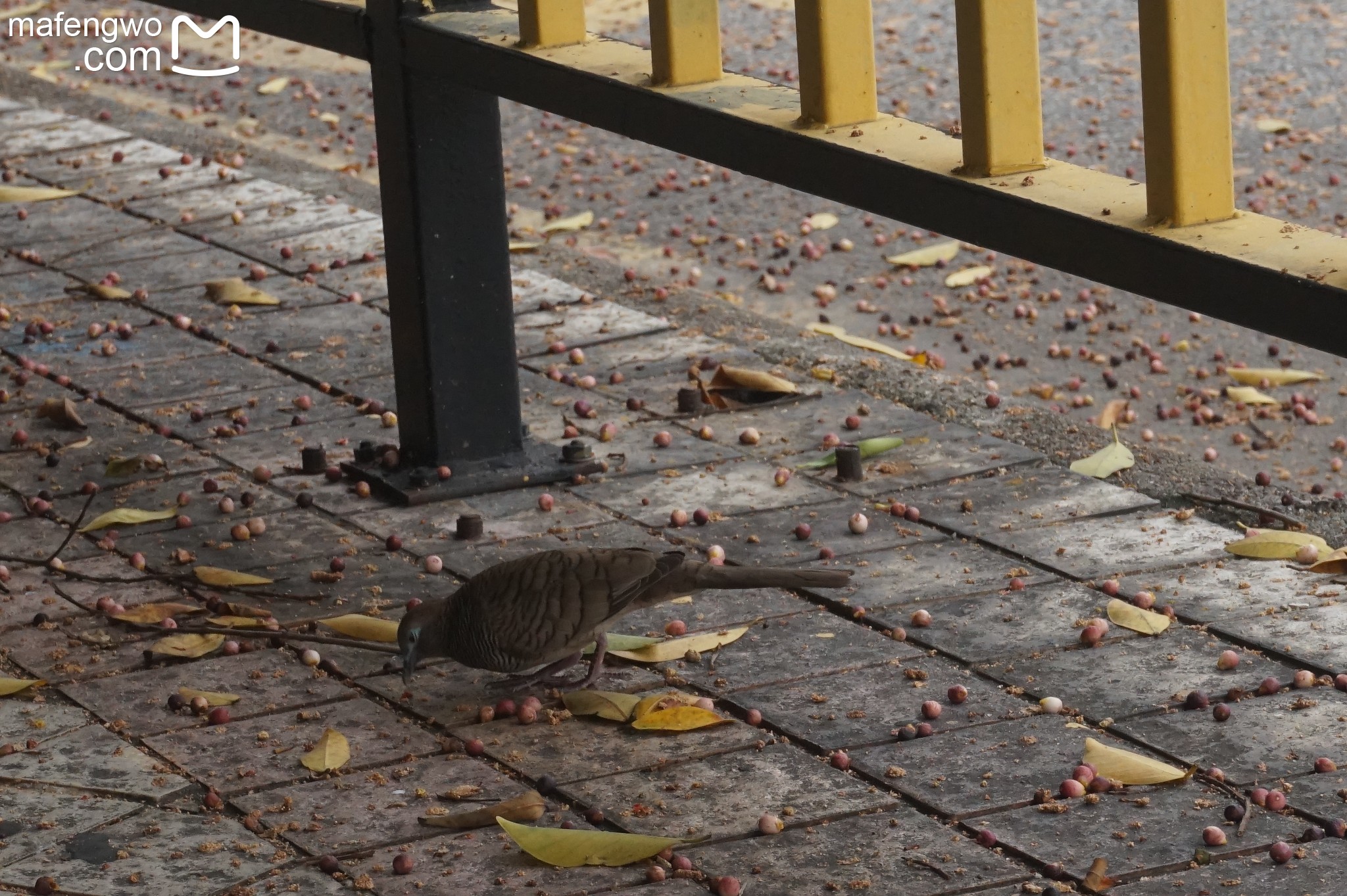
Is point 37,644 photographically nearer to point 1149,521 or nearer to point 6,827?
point 6,827

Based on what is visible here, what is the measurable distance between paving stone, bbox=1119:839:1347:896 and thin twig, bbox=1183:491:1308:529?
1.86 m

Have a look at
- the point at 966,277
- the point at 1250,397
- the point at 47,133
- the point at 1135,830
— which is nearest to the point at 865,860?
the point at 1135,830

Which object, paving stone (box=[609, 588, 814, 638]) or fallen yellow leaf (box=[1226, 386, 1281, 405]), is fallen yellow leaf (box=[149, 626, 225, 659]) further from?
fallen yellow leaf (box=[1226, 386, 1281, 405])

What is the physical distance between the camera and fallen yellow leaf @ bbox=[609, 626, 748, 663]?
15.3ft

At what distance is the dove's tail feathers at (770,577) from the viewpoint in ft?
14.0

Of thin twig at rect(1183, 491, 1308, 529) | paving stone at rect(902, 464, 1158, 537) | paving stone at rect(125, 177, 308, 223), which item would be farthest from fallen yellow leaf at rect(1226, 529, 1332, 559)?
paving stone at rect(125, 177, 308, 223)

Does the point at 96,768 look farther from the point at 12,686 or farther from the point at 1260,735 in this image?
the point at 1260,735

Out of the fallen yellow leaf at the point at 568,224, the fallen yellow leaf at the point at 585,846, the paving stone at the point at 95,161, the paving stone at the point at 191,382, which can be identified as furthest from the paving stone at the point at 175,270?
the fallen yellow leaf at the point at 585,846

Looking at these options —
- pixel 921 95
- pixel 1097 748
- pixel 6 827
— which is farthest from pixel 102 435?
pixel 921 95

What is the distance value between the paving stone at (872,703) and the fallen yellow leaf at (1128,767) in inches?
11.3

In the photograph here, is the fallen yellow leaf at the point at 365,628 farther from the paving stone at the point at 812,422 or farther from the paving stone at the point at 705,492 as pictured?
the paving stone at the point at 812,422

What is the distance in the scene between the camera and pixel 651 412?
6.45 m

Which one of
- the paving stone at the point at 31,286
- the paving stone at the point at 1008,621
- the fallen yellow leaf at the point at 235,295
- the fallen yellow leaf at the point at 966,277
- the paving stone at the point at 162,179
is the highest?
the paving stone at the point at 162,179

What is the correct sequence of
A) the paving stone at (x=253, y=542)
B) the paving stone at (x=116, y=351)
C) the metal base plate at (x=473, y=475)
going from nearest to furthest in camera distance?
1. the paving stone at (x=253, y=542)
2. the metal base plate at (x=473, y=475)
3. the paving stone at (x=116, y=351)
